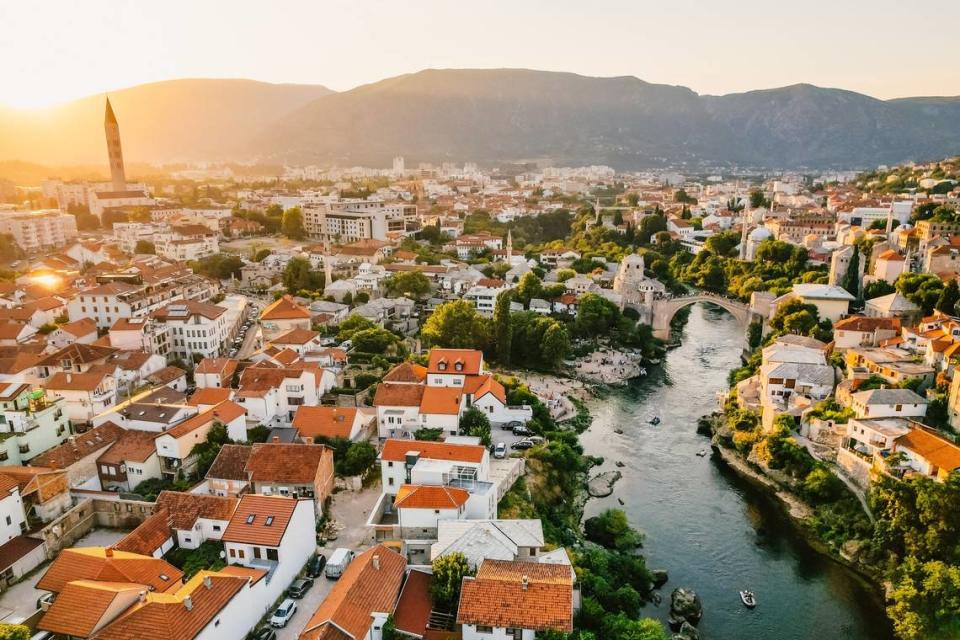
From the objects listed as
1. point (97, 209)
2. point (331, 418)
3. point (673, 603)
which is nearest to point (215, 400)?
point (331, 418)

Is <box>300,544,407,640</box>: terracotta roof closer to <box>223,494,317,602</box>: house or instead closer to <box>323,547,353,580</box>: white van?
<box>323,547,353,580</box>: white van

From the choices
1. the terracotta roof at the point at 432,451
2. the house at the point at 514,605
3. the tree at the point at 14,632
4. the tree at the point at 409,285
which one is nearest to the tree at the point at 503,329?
the tree at the point at 409,285

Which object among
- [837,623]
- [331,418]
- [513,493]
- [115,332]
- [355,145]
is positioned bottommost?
[837,623]

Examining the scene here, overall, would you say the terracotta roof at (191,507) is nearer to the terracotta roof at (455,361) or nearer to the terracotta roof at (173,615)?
the terracotta roof at (173,615)

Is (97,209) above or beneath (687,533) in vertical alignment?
above

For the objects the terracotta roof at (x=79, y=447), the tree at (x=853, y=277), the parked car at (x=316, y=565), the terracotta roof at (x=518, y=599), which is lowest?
the parked car at (x=316, y=565)

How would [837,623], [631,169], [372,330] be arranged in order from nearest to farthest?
[837,623]
[372,330]
[631,169]

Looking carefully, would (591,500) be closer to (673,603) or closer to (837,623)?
(673,603)
